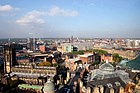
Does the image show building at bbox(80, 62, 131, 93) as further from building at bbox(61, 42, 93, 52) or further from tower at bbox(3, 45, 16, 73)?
building at bbox(61, 42, 93, 52)

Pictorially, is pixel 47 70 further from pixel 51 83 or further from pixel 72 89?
pixel 51 83

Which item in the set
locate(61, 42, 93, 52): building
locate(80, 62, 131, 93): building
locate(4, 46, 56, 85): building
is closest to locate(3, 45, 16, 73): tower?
locate(4, 46, 56, 85): building

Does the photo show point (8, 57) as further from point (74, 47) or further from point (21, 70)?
point (74, 47)

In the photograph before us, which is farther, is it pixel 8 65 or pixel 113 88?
pixel 8 65

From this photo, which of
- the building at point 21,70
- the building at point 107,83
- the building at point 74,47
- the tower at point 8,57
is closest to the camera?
the building at point 107,83

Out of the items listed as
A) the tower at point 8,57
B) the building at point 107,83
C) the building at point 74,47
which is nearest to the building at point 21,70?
the tower at point 8,57

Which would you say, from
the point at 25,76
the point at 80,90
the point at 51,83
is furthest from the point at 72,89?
the point at 25,76

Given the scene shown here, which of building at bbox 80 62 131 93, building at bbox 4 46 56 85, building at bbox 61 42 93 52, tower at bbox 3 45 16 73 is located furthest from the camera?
building at bbox 61 42 93 52

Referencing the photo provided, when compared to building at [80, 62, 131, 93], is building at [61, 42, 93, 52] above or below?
below

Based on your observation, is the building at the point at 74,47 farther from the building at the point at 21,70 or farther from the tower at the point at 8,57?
the tower at the point at 8,57

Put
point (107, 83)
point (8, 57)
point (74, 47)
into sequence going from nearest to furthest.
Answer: point (107, 83), point (8, 57), point (74, 47)

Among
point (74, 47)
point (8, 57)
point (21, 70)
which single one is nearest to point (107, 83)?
point (21, 70)
